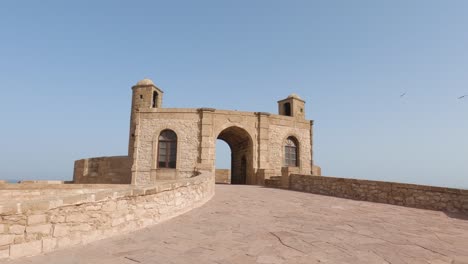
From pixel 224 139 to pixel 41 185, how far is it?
45.2ft

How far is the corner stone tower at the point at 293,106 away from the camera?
21.5 metres

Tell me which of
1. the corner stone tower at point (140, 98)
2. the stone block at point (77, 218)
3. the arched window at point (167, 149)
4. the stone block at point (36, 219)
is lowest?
the stone block at point (77, 218)

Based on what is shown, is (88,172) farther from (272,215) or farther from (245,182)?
(272,215)

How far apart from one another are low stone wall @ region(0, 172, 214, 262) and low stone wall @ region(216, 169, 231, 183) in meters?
14.7

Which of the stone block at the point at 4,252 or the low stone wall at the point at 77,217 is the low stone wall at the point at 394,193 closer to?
the low stone wall at the point at 77,217

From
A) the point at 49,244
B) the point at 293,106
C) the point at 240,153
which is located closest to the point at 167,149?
the point at 240,153

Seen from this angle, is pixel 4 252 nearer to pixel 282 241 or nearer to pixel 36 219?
pixel 36 219

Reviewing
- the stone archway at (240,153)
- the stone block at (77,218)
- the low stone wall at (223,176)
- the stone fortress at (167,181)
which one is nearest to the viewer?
the stone fortress at (167,181)

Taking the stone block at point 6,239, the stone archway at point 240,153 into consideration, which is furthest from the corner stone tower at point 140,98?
the stone block at point 6,239

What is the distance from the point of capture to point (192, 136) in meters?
17.6

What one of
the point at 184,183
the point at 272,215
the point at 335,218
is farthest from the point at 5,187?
the point at 335,218

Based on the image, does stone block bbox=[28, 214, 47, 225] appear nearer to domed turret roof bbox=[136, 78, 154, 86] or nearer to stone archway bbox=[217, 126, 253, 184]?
stone archway bbox=[217, 126, 253, 184]

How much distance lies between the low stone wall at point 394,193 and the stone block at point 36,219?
391 inches

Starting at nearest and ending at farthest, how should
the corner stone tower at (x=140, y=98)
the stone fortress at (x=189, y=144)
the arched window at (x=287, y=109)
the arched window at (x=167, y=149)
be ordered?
the stone fortress at (x=189, y=144) → the arched window at (x=167, y=149) → the corner stone tower at (x=140, y=98) → the arched window at (x=287, y=109)
